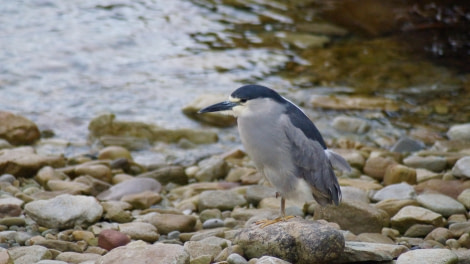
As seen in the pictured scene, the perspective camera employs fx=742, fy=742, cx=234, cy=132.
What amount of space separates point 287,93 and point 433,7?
16.9 ft

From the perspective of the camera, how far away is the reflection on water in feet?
30.2

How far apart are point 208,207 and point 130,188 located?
0.79 meters

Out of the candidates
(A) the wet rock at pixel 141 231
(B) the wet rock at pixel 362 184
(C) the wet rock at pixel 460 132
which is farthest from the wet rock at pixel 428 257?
(C) the wet rock at pixel 460 132

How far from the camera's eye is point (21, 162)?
6.57m

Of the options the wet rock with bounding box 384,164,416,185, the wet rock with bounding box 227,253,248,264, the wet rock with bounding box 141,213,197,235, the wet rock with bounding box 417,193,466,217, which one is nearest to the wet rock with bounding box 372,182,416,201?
the wet rock with bounding box 417,193,466,217

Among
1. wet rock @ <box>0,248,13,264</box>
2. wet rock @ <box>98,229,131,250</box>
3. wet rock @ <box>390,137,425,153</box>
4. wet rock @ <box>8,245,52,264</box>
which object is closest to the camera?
wet rock @ <box>0,248,13,264</box>

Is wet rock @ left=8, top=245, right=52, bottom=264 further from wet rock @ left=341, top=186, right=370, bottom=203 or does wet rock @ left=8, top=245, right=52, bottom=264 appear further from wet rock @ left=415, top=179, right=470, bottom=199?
wet rock @ left=415, top=179, right=470, bottom=199

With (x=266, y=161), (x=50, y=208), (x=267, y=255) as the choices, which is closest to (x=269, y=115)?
(x=266, y=161)

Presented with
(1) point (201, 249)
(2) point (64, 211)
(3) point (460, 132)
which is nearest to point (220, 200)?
(2) point (64, 211)

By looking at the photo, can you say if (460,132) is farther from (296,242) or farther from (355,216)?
(296,242)

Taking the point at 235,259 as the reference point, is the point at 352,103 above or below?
below

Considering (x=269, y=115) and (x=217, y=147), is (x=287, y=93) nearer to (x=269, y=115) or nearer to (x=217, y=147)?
(x=217, y=147)

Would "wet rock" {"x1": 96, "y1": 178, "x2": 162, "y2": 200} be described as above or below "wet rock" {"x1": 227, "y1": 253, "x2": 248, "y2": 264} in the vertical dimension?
below

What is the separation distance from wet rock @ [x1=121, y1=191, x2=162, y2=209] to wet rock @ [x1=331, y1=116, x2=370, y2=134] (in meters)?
3.23
